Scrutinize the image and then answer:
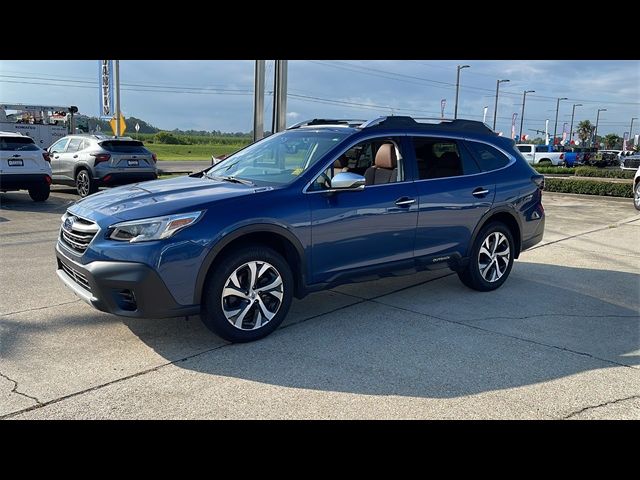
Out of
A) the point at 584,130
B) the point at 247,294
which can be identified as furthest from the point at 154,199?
the point at 584,130

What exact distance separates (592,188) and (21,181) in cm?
1652

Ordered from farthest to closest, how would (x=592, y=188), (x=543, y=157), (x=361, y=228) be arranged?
1. (x=543, y=157)
2. (x=592, y=188)
3. (x=361, y=228)

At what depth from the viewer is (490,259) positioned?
622 centimetres

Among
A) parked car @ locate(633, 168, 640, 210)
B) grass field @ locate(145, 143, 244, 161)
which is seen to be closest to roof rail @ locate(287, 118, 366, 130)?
parked car @ locate(633, 168, 640, 210)

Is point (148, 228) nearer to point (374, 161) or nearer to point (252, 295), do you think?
point (252, 295)

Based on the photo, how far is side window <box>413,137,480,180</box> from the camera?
5574 mm

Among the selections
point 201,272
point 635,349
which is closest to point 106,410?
point 201,272

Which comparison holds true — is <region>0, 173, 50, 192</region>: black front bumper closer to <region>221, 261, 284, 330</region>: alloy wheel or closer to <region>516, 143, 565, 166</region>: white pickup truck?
<region>221, 261, 284, 330</region>: alloy wheel

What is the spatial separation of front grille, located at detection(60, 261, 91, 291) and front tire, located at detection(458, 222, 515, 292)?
151 inches

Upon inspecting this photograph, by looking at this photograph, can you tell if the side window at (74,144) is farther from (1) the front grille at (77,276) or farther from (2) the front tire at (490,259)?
(2) the front tire at (490,259)

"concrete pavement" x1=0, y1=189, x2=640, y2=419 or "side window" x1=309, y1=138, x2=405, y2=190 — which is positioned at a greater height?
"side window" x1=309, y1=138, x2=405, y2=190

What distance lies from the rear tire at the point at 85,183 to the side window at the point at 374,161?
978cm
